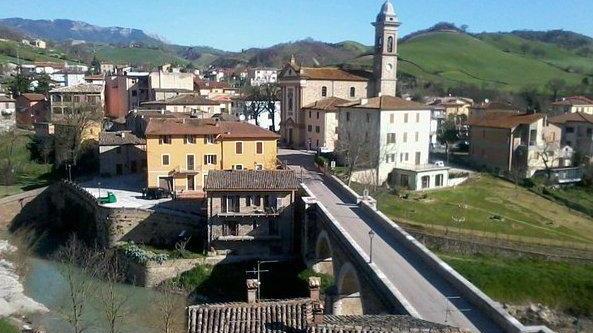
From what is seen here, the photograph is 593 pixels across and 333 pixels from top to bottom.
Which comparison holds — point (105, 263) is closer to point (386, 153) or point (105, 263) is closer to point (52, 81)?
point (386, 153)

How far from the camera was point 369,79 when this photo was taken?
5838 centimetres

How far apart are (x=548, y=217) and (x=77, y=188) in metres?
33.8

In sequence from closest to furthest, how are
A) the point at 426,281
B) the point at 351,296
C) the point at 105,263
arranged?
1. the point at 426,281
2. the point at 351,296
3. the point at 105,263

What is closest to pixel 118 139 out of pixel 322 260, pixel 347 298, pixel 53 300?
pixel 53 300

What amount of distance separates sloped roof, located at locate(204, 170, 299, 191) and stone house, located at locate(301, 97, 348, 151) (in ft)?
63.8

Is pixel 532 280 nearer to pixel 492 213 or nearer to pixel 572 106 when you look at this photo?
pixel 492 213

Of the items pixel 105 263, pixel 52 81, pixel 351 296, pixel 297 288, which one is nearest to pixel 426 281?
pixel 351 296

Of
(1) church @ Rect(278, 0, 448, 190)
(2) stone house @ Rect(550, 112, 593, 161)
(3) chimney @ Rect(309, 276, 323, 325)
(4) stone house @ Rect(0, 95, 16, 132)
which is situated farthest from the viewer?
(4) stone house @ Rect(0, 95, 16, 132)

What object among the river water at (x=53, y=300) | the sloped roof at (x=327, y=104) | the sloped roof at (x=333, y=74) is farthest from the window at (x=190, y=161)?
the sloped roof at (x=333, y=74)

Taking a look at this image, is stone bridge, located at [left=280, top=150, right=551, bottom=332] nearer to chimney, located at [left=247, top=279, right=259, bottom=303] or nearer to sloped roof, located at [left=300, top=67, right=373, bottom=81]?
chimney, located at [left=247, top=279, right=259, bottom=303]

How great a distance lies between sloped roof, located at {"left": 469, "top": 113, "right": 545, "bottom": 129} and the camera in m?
53.7

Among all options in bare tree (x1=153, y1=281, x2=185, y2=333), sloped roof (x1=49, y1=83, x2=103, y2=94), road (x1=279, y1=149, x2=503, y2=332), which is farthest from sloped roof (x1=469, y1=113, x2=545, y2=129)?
sloped roof (x1=49, y1=83, x2=103, y2=94)

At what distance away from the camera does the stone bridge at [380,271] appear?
1684 centimetres

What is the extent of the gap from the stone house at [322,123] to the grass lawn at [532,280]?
67.7 feet
